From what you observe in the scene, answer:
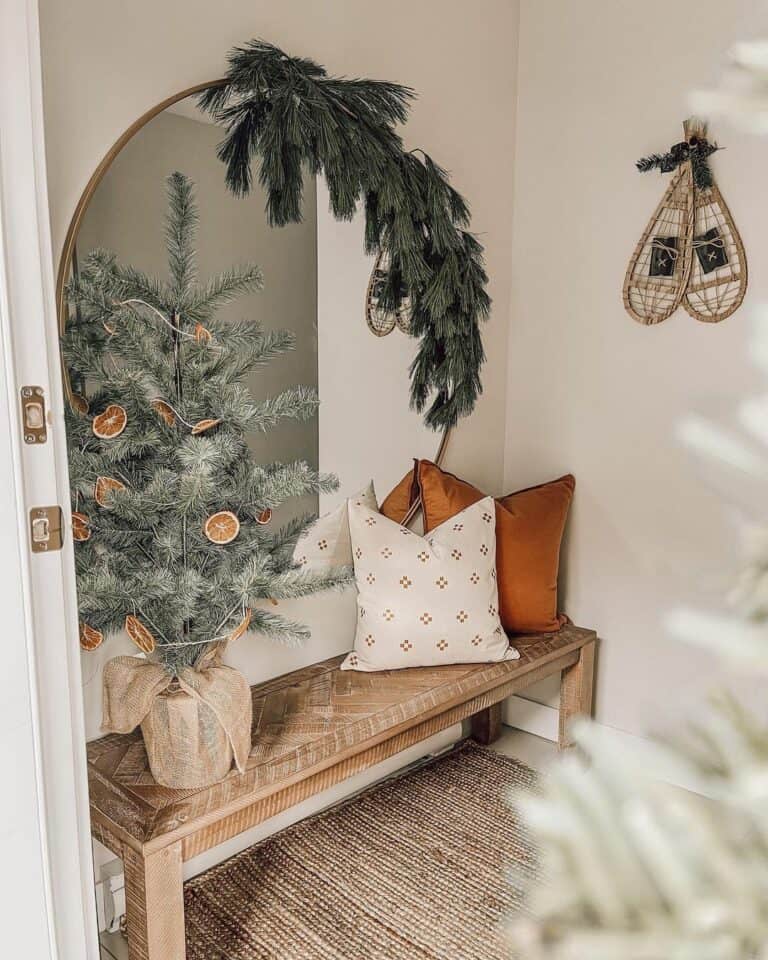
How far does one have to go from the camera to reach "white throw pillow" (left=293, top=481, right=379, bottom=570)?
207cm

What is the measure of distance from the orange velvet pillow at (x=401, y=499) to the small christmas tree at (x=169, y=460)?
75 centimetres

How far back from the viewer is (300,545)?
2049 mm

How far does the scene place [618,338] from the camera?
8.27 ft

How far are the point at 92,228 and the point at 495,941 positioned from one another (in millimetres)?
1773

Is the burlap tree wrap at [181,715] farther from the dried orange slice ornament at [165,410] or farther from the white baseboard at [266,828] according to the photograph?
the dried orange slice ornament at [165,410]

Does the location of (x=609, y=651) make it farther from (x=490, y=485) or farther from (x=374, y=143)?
(x=374, y=143)

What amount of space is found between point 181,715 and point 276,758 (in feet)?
0.81

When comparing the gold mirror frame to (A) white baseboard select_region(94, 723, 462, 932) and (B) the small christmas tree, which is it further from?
(A) white baseboard select_region(94, 723, 462, 932)

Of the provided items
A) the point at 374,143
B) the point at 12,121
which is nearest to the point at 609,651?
the point at 374,143

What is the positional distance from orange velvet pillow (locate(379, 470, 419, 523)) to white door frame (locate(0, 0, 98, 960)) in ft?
3.86

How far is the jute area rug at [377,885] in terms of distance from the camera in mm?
1810

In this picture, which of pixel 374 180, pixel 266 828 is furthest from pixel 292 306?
pixel 266 828

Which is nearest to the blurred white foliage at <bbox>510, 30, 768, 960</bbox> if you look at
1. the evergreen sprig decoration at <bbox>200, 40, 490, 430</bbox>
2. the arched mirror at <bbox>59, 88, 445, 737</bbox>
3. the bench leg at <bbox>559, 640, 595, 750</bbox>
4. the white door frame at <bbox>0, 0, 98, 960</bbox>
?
the white door frame at <bbox>0, 0, 98, 960</bbox>

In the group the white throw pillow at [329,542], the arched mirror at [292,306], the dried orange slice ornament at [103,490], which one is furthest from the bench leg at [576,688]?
the dried orange slice ornament at [103,490]
